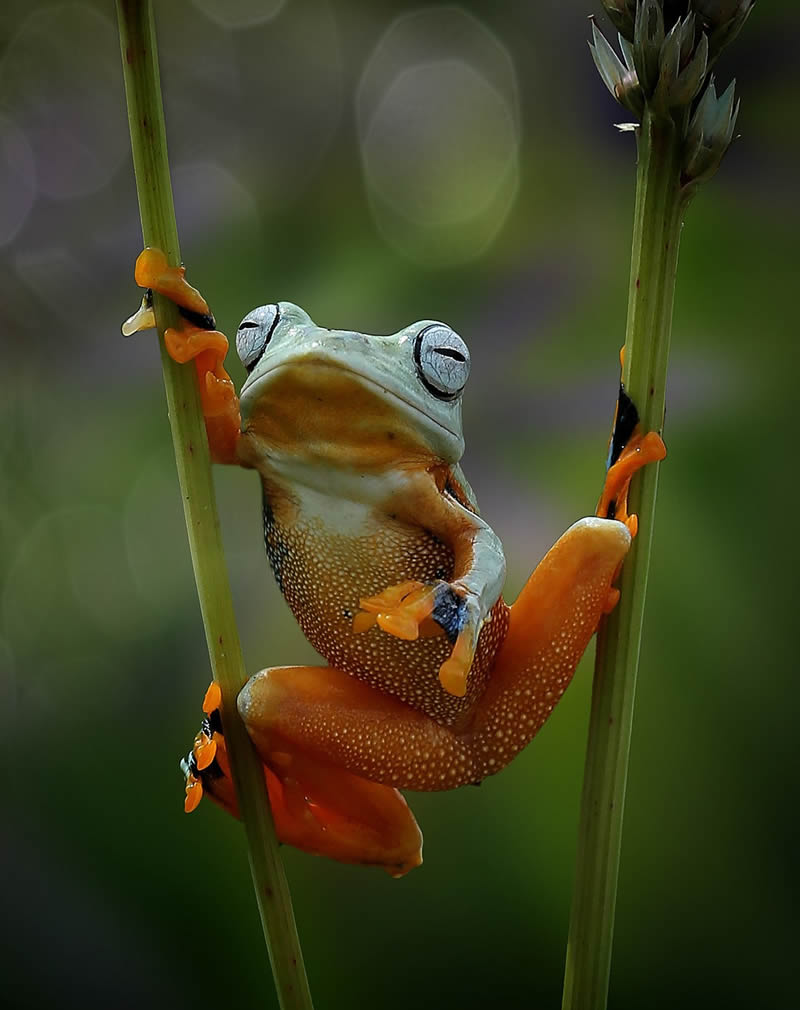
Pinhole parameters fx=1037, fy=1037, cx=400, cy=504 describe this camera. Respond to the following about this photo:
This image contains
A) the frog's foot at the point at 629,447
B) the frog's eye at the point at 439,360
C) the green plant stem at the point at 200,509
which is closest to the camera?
the green plant stem at the point at 200,509

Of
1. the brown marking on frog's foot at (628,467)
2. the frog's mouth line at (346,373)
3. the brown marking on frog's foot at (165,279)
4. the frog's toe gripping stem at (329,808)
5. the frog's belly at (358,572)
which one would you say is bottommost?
the frog's toe gripping stem at (329,808)

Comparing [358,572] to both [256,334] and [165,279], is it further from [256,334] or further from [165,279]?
[165,279]

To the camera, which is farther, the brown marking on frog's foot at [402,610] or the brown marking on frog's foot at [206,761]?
the brown marking on frog's foot at [206,761]

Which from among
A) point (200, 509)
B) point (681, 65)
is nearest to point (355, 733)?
point (200, 509)

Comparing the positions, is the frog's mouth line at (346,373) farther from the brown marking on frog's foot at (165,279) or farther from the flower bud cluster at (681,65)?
the flower bud cluster at (681,65)

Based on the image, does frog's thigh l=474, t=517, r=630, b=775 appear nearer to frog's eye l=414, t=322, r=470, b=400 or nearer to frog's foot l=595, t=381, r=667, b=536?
frog's foot l=595, t=381, r=667, b=536

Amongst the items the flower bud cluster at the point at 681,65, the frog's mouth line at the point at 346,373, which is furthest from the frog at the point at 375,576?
the flower bud cluster at the point at 681,65

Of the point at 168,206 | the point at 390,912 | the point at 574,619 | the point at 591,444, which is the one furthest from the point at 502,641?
the point at 390,912
